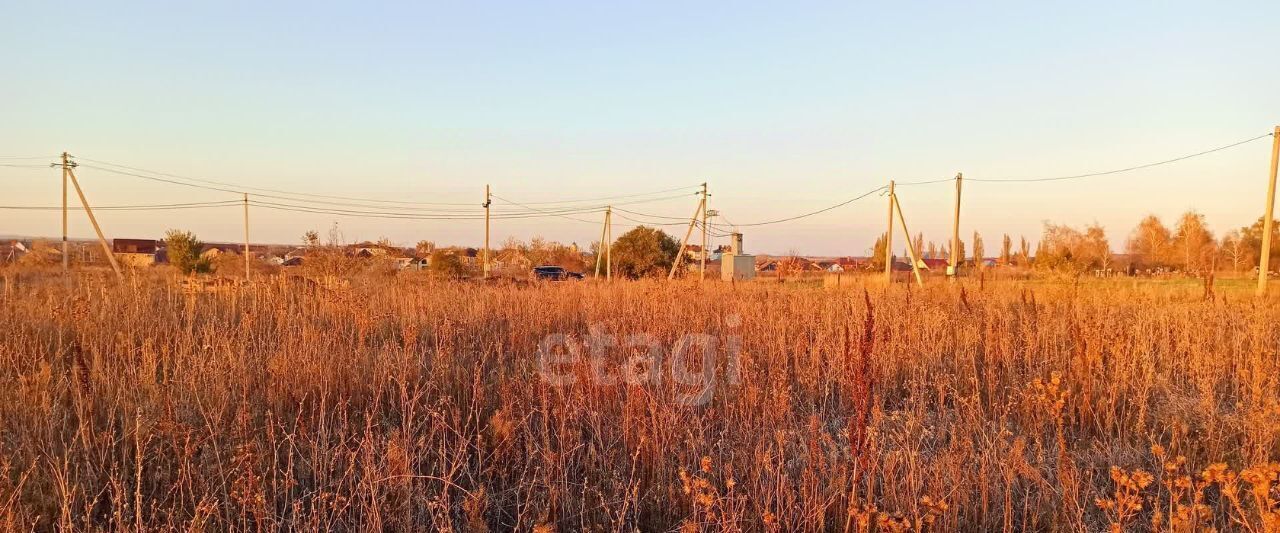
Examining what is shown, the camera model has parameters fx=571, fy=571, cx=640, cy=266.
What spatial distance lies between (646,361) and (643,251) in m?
30.1

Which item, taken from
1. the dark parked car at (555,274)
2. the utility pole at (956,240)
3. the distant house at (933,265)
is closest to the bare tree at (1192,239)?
the distant house at (933,265)

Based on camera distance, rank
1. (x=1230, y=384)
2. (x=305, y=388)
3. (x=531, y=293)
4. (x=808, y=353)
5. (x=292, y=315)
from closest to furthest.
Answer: (x=305, y=388) → (x=1230, y=384) → (x=808, y=353) → (x=292, y=315) → (x=531, y=293)

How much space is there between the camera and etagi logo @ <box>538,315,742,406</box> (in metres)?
3.73

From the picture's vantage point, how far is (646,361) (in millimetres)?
4195

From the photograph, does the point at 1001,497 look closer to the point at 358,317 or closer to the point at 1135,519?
the point at 1135,519

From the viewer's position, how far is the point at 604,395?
3572 mm

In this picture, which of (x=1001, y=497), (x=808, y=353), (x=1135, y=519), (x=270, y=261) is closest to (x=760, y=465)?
(x=1001, y=497)

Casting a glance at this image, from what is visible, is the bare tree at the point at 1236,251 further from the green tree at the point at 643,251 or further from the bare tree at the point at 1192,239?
the green tree at the point at 643,251

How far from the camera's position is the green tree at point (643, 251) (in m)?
33.7

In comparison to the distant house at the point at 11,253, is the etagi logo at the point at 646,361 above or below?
below

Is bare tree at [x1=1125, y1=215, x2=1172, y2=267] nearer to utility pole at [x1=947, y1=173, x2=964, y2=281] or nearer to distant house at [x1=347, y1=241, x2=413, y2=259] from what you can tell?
utility pole at [x1=947, y1=173, x2=964, y2=281]

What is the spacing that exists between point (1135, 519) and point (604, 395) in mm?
2607

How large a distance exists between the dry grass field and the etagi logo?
0.12ft

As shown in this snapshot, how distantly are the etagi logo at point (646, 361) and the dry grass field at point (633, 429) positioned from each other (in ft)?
0.12
